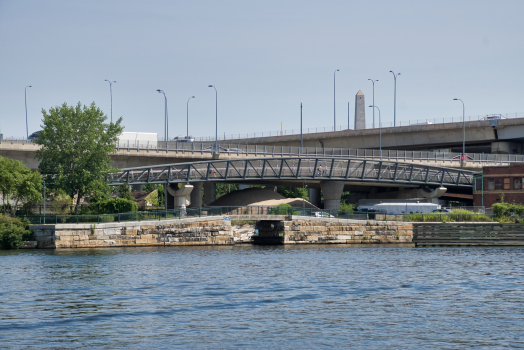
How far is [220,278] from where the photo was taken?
34219 millimetres

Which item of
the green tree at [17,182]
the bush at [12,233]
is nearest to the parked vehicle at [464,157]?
the green tree at [17,182]

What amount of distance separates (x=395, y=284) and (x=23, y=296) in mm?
17640

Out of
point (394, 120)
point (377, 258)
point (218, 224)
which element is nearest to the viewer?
point (377, 258)

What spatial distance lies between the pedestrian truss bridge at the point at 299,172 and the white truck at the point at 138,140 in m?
3.78

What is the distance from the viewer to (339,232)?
62.8 metres

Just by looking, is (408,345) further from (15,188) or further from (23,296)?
(15,188)

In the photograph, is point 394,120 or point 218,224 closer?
point 218,224

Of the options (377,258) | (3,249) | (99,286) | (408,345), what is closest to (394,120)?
(377,258)

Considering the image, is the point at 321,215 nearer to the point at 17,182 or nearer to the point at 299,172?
the point at 299,172

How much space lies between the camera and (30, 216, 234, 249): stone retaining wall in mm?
51625

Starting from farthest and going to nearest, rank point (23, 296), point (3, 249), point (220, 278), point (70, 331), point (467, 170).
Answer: point (467, 170) < point (3, 249) < point (220, 278) < point (23, 296) < point (70, 331)

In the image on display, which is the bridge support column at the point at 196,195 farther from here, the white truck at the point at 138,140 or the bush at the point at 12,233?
the bush at the point at 12,233

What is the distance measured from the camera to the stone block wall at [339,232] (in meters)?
62.3

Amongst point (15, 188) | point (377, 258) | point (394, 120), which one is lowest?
point (377, 258)
